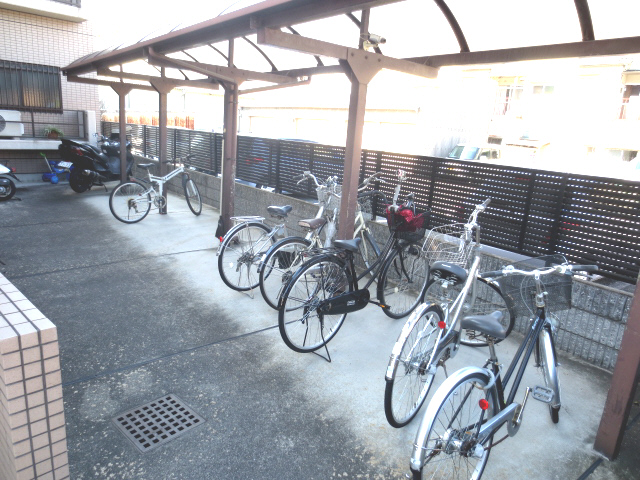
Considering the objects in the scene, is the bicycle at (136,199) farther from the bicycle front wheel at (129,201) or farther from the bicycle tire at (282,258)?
the bicycle tire at (282,258)

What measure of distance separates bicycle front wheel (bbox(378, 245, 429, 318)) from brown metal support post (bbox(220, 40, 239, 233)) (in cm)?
269

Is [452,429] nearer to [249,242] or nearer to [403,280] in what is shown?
[403,280]

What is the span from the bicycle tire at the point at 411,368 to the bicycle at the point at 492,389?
0.25m

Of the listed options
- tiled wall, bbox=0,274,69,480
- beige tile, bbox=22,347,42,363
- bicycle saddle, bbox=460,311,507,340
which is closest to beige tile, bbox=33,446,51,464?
tiled wall, bbox=0,274,69,480

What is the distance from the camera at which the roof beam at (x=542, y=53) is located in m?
3.31

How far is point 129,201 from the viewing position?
7.09 metres

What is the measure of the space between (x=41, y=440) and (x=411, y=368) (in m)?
1.92

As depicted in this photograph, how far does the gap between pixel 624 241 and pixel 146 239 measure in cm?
579

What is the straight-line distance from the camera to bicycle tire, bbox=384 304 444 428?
254cm

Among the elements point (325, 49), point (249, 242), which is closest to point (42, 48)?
point (249, 242)

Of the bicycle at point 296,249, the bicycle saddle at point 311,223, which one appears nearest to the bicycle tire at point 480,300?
the bicycle at point 296,249

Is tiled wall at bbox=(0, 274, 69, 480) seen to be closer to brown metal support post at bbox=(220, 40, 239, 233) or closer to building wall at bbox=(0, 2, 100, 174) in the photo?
brown metal support post at bbox=(220, 40, 239, 233)

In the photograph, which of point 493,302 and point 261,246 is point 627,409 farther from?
point 261,246

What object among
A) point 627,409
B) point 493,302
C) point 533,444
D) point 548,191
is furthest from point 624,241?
point 533,444
